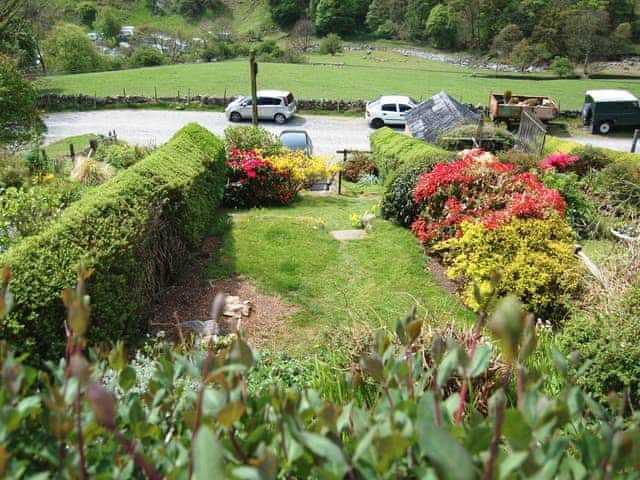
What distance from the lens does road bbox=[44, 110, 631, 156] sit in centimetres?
2438

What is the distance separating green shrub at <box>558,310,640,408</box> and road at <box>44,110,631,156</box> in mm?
18498

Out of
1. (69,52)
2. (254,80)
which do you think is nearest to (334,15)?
(69,52)

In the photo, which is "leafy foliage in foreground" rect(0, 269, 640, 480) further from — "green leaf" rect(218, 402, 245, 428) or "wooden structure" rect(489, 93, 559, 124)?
"wooden structure" rect(489, 93, 559, 124)

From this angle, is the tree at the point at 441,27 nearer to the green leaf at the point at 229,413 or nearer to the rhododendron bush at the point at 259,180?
the rhododendron bush at the point at 259,180

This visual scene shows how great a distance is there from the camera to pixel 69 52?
45094 millimetres

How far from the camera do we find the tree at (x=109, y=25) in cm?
6750

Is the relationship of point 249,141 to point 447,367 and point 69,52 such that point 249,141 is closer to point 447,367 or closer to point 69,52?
point 447,367

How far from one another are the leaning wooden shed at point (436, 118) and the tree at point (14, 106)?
586 inches

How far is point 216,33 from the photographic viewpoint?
70750 millimetres

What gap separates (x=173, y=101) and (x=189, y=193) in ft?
86.9

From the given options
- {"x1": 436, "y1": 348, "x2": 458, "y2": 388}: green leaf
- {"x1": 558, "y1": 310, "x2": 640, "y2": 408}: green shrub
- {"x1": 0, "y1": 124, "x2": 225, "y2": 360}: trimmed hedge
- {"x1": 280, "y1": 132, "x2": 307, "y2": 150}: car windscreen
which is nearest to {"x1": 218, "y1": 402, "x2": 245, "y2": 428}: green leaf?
{"x1": 436, "y1": 348, "x2": 458, "y2": 388}: green leaf

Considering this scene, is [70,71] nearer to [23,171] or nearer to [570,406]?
[23,171]

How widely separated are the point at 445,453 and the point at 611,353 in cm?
398

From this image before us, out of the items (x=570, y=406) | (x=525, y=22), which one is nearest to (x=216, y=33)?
(x=525, y=22)
